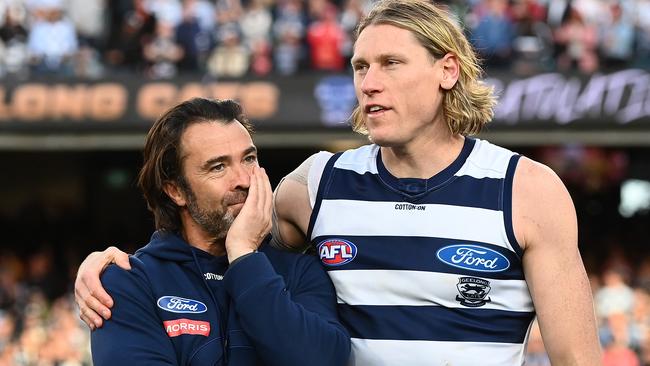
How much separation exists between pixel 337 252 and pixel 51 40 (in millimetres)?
11848

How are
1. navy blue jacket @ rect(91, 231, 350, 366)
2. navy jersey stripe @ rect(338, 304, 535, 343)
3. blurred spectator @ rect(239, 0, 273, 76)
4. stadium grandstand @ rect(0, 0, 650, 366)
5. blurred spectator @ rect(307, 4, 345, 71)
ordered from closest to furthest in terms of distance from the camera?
navy blue jacket @ rect(91, 231, 350, 366) < navy jersey stripe @ rect(338, 304, 535, 343) < stadium grandstand @ rect(0, 0, 650, 366) < blurred spectator @ rect(307, 4, 345, 71) < blurred spectator @ rect(239, 0, 273, 76)

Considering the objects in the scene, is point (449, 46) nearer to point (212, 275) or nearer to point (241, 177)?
point (241, 177)

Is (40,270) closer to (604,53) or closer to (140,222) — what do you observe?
(140,222)

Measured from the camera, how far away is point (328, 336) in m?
3.56

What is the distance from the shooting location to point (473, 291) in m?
3.72

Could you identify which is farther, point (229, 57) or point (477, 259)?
point (229, 57)

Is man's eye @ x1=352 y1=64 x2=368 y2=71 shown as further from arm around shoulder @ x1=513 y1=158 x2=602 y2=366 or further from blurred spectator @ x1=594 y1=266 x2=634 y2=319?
blurred spectator @ x1=594 y1=266 x2=634 y2=319

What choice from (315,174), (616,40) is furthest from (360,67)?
(616,40)

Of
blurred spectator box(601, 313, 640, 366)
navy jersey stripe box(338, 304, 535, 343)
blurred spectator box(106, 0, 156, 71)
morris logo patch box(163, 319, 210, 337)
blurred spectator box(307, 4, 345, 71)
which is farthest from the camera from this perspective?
blurred spectator box(106, 0, 156, 71)

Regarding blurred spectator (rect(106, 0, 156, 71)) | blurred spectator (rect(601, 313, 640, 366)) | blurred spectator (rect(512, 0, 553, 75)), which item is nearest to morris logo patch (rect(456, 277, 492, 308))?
blurred spectator (rect(601, 313, 640, 366))

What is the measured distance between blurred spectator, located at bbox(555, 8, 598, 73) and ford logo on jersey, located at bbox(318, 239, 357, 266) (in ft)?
33.7


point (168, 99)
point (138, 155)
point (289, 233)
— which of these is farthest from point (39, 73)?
point (289, 233)

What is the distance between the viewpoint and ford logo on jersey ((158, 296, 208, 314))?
143 inches

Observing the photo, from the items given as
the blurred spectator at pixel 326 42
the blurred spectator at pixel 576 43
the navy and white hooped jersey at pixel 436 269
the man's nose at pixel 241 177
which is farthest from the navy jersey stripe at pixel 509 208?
the blurred spectator at pixel 326 42
